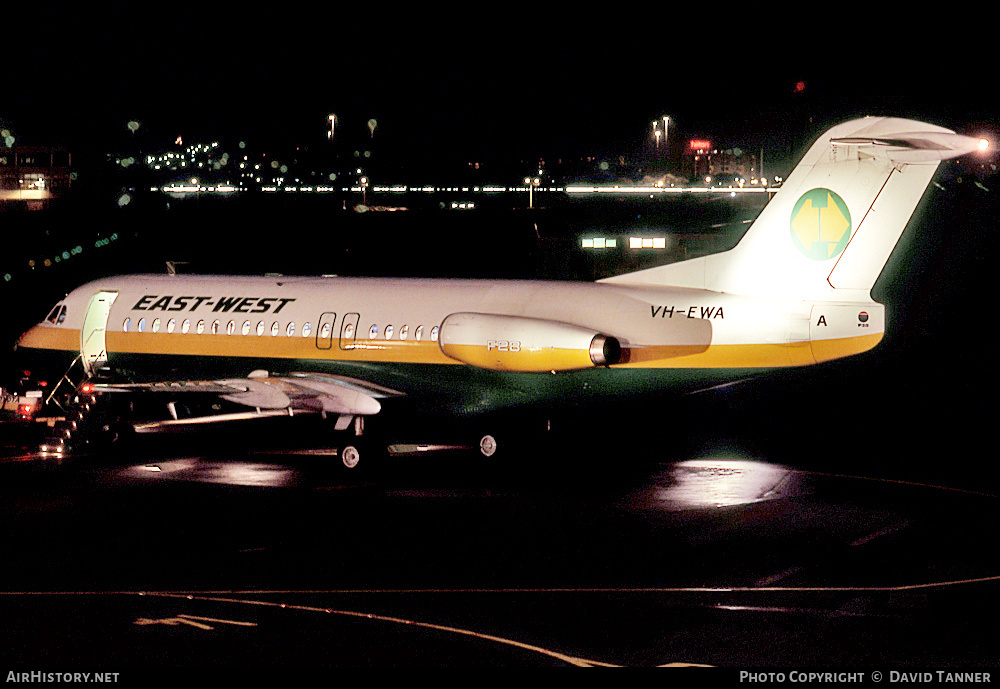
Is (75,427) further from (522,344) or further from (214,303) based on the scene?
(522,344)

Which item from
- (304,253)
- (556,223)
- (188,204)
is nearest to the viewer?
(304,253)

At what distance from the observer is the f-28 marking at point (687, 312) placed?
22.2 m

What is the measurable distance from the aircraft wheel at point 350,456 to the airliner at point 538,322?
28mm

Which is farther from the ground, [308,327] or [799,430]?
[308,327]

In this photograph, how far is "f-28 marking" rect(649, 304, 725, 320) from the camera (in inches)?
874

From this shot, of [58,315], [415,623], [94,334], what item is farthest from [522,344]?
[58,315]

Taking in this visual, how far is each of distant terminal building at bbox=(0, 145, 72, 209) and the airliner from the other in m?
139

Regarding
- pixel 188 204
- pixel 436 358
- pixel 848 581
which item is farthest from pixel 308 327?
pixel 188 204

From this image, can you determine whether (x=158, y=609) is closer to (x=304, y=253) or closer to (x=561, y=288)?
(x=561, y=288)

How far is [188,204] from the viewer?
115 metres

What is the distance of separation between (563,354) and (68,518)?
8816 mm

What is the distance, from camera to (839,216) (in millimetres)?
21438

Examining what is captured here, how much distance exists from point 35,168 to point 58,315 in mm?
149274

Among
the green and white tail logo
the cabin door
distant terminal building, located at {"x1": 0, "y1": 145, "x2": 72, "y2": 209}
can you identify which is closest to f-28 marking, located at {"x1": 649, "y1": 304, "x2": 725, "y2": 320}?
the green and white tail logo
